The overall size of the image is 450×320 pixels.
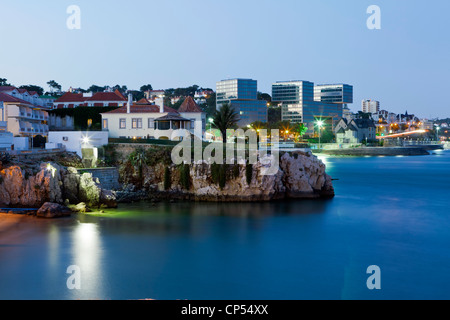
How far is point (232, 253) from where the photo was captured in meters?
21.6

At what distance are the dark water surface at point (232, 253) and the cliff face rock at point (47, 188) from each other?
246 centimetres

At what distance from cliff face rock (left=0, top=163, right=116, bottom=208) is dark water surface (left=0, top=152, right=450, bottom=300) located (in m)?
2.46

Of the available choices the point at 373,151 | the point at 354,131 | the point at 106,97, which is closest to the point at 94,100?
the point at 106,97

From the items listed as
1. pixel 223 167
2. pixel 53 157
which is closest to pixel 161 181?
pixel 223 167

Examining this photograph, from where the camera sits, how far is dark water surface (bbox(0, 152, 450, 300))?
55.1 feet

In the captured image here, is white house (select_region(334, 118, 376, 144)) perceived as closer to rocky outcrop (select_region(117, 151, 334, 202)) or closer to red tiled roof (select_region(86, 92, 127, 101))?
red tiled roof (select_region(86, 92, 127, 101))

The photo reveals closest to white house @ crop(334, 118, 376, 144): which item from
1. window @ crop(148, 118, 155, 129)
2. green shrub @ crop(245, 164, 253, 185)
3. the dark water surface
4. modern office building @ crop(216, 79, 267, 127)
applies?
modern office building @ crop(216, 79, 267, 127)

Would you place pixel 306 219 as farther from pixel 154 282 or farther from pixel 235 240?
pixel 154 282

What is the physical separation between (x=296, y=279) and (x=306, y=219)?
11362 millimetres

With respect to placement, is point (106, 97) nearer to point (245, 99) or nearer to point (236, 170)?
point (236, 170)

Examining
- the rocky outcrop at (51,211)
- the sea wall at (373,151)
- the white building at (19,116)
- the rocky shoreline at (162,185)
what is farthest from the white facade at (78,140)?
the sea wall at (373,151)

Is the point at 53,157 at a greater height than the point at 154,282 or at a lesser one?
greater

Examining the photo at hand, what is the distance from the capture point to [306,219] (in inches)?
1144

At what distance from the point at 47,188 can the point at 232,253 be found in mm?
15049
